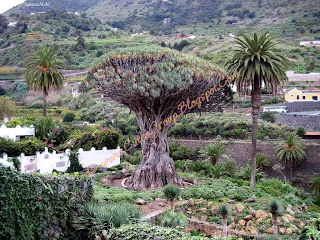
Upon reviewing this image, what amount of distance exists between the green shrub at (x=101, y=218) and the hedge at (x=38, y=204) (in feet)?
0.96

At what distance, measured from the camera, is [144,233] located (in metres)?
9.34

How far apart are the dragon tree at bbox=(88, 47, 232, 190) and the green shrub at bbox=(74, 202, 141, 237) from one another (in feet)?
32.2

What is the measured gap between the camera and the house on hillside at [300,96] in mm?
55444

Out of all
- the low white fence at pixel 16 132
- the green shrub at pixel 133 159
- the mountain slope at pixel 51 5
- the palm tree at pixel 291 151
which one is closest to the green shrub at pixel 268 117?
the palm tree at pixel 291 151

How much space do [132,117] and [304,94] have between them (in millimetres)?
23955

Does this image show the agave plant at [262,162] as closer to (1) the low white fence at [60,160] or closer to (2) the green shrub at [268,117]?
(2) the green shrub at [268,117]

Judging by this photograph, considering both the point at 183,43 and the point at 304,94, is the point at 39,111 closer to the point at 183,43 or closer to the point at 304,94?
the point at 304,94

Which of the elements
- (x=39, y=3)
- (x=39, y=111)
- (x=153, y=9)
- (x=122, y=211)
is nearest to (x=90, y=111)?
(x=39, y=111)

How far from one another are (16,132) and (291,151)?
811 inches

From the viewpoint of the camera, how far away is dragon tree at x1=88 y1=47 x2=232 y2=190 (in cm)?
2014

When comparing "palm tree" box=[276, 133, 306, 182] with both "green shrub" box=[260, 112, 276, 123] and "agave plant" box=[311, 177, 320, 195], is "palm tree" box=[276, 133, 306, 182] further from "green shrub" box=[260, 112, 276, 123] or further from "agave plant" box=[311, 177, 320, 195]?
"green shrub" box=[260, 112, 276, 123]

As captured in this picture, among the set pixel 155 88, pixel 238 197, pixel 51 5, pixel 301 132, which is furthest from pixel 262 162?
pixel 51 5

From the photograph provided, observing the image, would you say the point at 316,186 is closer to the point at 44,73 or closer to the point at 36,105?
the point at 44,73

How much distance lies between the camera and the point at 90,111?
53.4m
